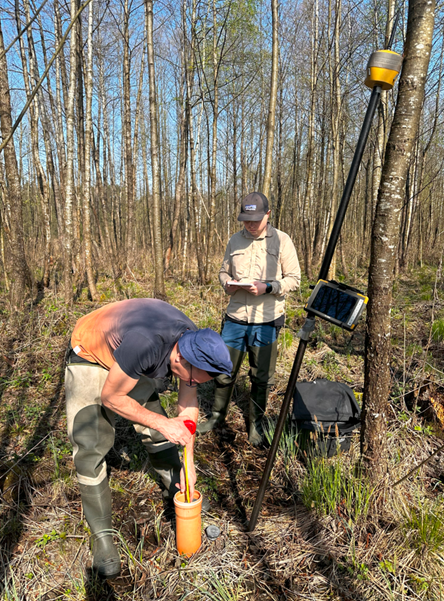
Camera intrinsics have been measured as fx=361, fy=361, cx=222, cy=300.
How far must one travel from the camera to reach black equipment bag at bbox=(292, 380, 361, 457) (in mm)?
2496

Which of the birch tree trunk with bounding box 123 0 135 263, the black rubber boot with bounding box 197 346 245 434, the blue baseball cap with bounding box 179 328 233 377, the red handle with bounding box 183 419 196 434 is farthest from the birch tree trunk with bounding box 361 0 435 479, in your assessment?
the birch tree trunk with bounding box 123 0 135 263

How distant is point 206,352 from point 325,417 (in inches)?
52.1

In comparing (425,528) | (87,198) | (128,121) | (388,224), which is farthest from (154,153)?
(425,528)

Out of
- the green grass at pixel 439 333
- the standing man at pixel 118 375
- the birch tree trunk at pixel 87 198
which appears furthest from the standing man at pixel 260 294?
the birch tree trunk at pixel 87 198

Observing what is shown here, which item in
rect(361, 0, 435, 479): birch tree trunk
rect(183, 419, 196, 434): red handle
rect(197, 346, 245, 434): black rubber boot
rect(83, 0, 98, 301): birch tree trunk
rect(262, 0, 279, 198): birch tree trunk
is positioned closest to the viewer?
rect(361, 0, 435, 479): birch tree trunk

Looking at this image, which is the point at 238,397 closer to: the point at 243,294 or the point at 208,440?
the point at 208,440

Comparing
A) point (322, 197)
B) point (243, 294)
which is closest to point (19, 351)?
point (243, 294)

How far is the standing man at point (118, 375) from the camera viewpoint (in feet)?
5.63

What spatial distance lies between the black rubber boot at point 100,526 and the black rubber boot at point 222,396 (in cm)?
124

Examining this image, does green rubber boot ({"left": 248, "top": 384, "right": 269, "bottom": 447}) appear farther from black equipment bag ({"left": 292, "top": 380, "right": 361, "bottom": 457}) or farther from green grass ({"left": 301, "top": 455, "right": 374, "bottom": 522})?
green grass ({"left": 301, "top": 455, "right": 374, "bottom": 522})

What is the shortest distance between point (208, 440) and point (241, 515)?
880 mm

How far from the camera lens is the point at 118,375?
1706 millimetres

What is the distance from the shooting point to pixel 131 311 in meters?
1.92

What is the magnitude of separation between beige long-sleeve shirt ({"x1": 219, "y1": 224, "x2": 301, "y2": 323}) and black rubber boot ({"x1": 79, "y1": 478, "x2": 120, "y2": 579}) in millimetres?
1572
